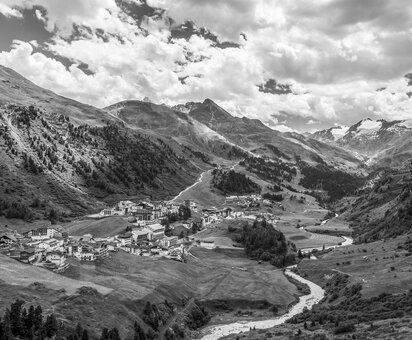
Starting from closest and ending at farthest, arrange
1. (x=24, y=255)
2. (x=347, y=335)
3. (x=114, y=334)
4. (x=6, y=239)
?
(x=347, y=335) < (x=114, y=334) < (x=24, y=255) < (x=6, y=239)

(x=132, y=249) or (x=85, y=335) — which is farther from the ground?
(x=132, y=249)

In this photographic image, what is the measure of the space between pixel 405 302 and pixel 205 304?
190 ft

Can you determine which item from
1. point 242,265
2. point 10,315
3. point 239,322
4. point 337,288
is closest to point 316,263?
point 242,265

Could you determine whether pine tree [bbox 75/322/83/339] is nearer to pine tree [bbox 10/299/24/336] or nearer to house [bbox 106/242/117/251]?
pine tree [bbox 10/299/24/336]

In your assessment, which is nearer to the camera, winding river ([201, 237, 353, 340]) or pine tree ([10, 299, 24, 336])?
pine tree ([10, 299, 24, 336])

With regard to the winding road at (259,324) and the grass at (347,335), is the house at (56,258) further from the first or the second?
the grass at (347,335)

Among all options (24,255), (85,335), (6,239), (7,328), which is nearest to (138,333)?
(85,335)

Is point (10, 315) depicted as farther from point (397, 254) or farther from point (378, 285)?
point (397, 254)

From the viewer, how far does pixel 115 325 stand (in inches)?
3964

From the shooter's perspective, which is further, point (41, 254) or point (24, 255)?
point (41, 254)

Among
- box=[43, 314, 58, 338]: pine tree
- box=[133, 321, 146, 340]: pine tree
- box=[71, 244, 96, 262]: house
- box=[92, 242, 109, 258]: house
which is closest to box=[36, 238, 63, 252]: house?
box=[71, 244, 96, 262]: house

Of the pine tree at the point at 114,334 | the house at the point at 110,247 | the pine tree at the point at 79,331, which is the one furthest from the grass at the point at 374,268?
the house at the point at 110,247

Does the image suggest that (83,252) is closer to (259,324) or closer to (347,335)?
(259,324)

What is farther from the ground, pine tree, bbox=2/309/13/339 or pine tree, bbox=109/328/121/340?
pine tree, bbox=2/309/13/339
